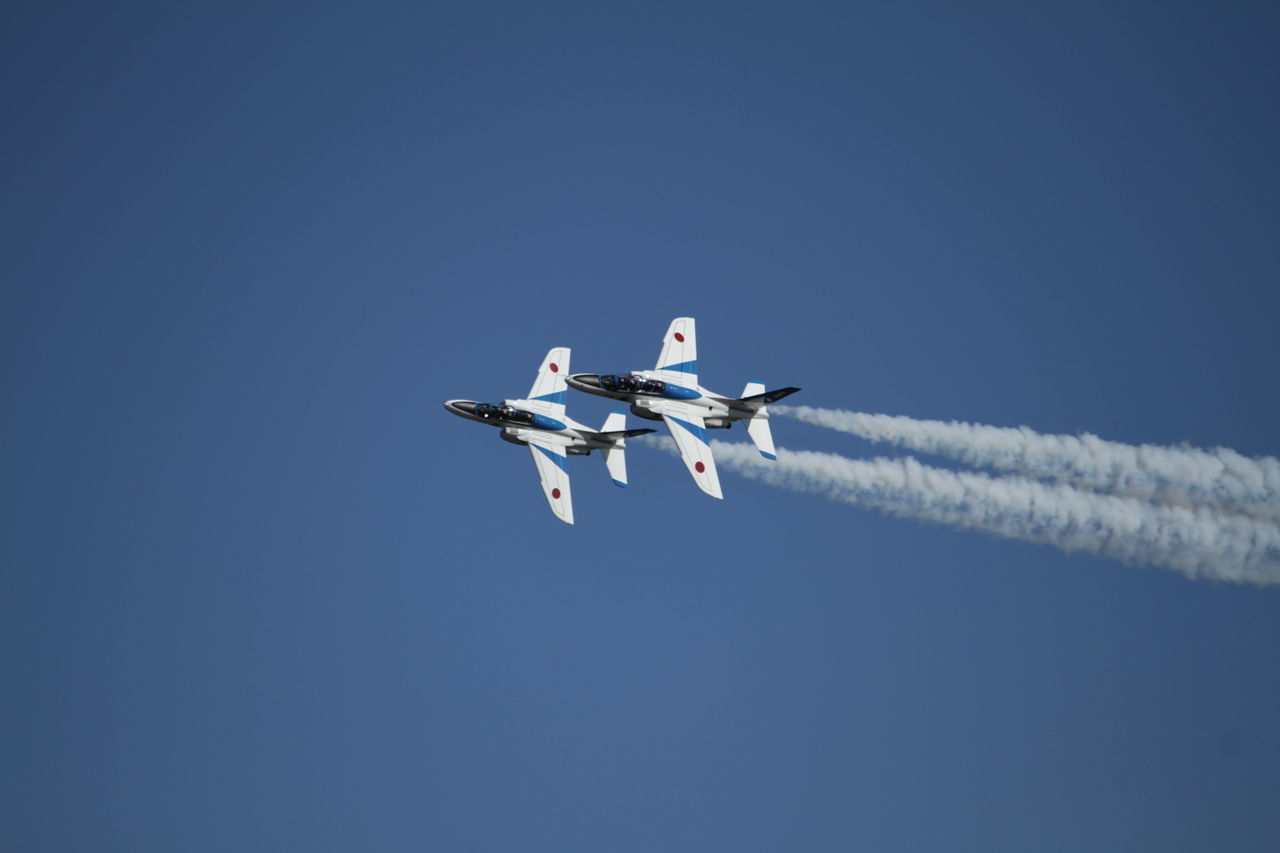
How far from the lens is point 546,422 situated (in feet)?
257

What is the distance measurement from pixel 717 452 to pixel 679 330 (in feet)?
21.2

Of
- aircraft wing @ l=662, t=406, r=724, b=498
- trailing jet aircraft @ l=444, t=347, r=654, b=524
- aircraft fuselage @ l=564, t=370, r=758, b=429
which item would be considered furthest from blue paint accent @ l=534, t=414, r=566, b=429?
aircraft wing @ l=662, t=406, r=724, b=498

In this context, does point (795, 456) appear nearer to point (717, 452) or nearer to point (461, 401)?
point (717, 452)

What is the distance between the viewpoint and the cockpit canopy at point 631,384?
77.9 metres

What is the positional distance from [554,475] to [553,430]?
2.32 metres

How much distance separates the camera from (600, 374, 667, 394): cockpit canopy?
256 ft

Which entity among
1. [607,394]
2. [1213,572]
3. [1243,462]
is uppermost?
[607,394]

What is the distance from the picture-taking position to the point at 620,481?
76.3 m

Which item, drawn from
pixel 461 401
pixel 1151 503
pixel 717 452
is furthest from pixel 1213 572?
pixel 461 401

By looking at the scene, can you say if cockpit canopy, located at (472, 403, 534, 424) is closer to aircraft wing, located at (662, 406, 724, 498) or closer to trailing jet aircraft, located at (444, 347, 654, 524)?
trailing jet aircraft, located at (444, 347, 654, 524)

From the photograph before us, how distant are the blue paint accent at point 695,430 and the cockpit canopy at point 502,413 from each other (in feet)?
23.7

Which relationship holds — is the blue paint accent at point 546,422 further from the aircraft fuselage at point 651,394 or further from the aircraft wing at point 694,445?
the aircraft wing at point 694,445

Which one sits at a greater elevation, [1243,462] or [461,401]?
[461,401]

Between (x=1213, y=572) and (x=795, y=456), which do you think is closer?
(x=1213, y=572)
